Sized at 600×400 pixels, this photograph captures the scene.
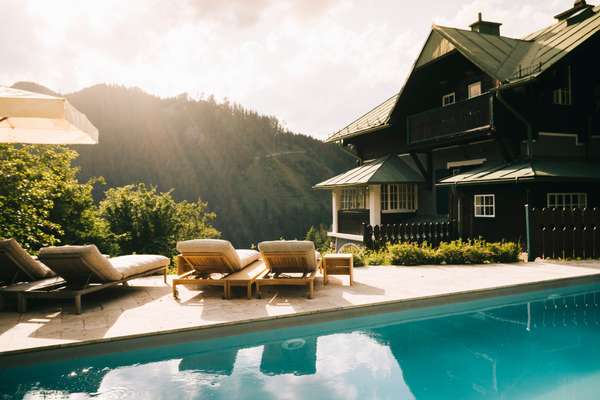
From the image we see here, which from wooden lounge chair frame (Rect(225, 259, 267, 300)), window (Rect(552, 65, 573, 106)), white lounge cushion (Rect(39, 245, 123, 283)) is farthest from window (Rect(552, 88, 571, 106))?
white lounge cushion (Rect(39, 245, 123, 283))

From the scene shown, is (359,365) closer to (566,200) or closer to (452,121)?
(566,200)

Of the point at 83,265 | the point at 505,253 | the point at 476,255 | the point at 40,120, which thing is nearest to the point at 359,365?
the point at 83,265

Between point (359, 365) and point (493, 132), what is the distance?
10.5m

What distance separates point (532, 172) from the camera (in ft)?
37.7

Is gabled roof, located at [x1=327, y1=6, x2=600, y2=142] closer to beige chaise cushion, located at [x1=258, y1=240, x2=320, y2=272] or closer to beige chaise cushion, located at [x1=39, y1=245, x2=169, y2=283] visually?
beige chaise cushion, located at [x1=258, y1=240, x2=320, y2=272]

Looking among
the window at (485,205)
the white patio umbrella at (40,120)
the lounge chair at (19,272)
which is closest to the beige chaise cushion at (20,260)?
the lounge chair at (19,272)

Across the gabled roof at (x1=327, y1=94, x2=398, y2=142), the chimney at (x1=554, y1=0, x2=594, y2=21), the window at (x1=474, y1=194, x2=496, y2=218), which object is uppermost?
the chimney at (x1=554, y1=0, x2=594, y2=21)

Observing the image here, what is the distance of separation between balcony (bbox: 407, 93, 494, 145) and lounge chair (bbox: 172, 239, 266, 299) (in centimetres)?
955

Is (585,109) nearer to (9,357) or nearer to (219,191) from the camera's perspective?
(9,357)

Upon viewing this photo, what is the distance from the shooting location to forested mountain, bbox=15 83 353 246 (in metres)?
58.8

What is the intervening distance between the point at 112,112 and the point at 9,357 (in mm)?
65346

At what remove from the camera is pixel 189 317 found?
5465 mm

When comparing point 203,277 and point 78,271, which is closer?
point 78,271

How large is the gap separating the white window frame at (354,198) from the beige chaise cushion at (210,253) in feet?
36.8
